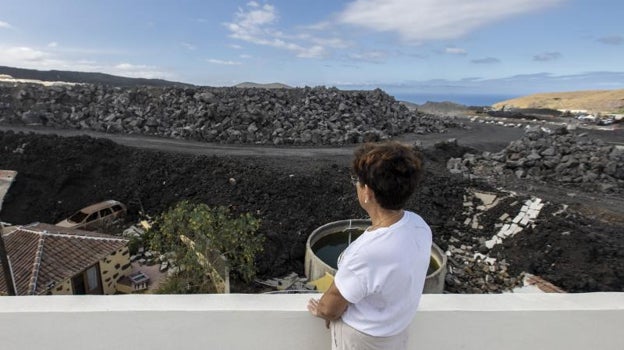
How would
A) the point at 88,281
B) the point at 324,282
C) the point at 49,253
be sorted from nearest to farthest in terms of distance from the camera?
the point at 49,253
the point at 324,282
the point at 88,281

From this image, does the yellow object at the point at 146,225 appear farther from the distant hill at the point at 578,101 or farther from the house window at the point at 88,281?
the distant hill at the point at 578,101

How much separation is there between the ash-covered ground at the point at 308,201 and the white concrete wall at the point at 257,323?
639 centimetres

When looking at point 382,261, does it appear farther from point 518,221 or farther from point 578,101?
point 578,101

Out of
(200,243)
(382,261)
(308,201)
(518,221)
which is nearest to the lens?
(382,261)

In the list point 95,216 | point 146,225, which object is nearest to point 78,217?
point 95,216

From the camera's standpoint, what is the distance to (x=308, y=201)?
450 inches

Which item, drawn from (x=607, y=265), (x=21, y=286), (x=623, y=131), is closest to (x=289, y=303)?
(x=21, y=286)

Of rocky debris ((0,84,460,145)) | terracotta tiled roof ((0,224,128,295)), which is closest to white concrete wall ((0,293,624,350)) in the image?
terracotta tiled roof ((0,224,128,295))

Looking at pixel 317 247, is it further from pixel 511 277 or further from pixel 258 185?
pixel 511 277

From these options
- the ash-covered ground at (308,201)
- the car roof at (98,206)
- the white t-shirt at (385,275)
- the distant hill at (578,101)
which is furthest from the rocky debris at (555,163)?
the distant hill at (578,101)

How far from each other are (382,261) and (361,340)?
0.45 m

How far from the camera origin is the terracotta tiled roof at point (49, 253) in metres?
7.33

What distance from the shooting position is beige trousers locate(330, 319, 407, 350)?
5.55 feet

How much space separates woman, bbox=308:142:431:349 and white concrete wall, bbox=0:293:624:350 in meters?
0.42
